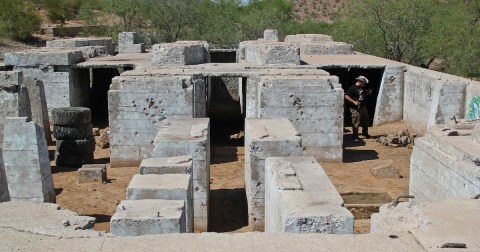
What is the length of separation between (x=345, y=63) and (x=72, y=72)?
703cm

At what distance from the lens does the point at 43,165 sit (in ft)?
28.9

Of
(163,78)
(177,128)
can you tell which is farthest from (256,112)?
(177,128)

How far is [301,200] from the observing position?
5781mm

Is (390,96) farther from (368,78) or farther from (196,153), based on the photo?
(196,153)

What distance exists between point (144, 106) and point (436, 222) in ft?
24.9

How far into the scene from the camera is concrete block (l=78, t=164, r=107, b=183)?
10.8m

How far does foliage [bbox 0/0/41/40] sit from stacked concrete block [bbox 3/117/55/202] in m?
24.7

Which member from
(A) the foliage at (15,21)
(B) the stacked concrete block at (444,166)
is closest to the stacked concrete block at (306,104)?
(B) the stacked concrete block at (444,166)

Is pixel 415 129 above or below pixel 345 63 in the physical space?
below

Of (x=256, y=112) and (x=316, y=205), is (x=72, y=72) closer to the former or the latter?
(x=256, y=112)

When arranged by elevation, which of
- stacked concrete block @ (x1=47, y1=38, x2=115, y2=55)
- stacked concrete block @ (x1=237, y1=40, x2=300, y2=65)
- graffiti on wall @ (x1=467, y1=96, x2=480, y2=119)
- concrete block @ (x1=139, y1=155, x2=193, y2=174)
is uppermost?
stacked concrete block @ (x1=47, y1=38, x2=115, y2=55)

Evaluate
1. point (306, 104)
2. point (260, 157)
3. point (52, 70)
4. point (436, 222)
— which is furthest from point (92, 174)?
point (436, 222)

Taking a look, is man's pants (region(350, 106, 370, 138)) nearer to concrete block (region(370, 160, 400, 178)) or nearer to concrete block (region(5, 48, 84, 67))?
concrete block (region(370, 160, 400, 178))

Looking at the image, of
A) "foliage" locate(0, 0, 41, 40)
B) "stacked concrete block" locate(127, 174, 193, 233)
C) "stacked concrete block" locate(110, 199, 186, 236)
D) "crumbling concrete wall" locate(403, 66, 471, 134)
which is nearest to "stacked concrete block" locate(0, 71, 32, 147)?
"stacked concrete block" locate(127, 174, 193, 233)
